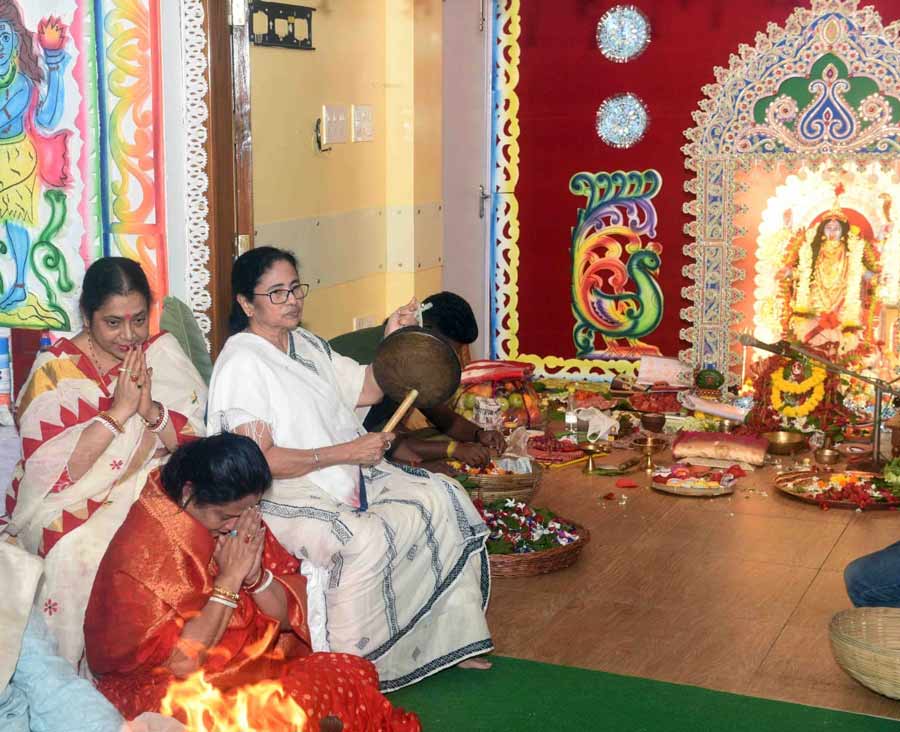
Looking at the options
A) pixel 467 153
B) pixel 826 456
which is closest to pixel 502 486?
pixel 826 456

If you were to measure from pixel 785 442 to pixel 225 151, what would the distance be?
132 inches

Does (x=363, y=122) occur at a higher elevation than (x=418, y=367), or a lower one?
higher

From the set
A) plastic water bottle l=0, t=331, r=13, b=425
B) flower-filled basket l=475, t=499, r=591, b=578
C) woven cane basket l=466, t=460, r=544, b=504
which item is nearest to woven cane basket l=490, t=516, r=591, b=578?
flower-filled basket l=475, t=499, r=591, b=578

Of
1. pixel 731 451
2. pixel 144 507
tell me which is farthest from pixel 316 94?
pixel 144 507

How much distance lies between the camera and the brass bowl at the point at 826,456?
21.6 feet

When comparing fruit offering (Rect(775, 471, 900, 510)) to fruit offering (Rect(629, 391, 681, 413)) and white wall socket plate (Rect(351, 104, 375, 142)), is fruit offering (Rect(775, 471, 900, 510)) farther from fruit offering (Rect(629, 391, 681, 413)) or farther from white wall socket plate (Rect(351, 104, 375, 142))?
white wall socket plate (Rect(351, 104, 375, 142))

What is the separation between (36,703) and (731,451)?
454 centimetres

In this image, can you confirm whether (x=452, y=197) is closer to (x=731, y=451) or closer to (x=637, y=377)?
(x=637, y=377)

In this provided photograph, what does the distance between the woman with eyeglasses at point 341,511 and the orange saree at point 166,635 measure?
59 cm

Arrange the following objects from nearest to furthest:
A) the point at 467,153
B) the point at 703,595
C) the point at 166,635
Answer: the point at 166,635 → the point at 703,595 → the point at 467,153

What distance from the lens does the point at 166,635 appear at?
3084mm

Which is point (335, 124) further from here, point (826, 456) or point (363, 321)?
point (826, 456)

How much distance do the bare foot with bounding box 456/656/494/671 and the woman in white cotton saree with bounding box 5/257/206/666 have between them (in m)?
1.10

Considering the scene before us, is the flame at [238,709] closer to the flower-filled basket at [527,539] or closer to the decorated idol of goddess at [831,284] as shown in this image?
the flower-filled basket at [527,539]
